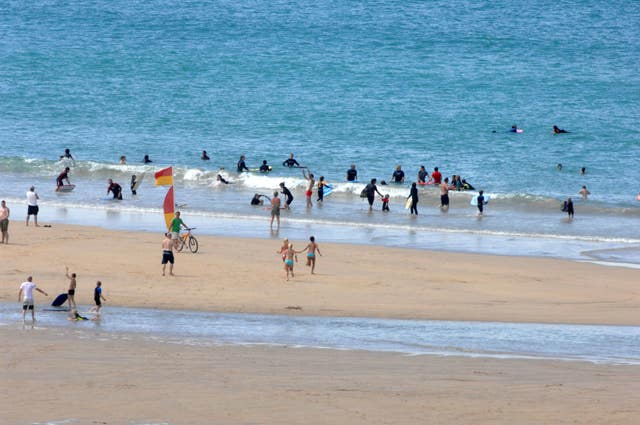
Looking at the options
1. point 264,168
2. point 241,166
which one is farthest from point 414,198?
point 241,166

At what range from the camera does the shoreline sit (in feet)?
70.3

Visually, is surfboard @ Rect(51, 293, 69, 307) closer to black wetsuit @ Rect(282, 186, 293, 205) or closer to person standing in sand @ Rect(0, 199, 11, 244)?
person standing in sand @ Rect(0, 199, 11, 244)

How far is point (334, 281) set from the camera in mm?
24125

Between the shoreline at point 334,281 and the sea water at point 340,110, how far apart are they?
3.05 meters

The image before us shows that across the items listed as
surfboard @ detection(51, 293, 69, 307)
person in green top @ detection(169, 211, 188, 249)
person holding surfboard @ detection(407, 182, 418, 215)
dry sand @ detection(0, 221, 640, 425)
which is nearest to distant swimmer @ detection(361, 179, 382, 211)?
person holding surfboard @ detection(407, 182, 418, 215)

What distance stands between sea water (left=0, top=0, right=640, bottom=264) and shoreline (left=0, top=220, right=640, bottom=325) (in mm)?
3046

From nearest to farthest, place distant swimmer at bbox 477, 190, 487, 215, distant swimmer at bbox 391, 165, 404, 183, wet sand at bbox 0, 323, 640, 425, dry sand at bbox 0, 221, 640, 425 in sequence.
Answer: wet sand at bbox 0, 323, 640, 425
dry sand at bbox 0, 221, 640, 425
distant swimmer at bbox 477, 190, 487, 215
distant swimmer at bbox 391, 165, 404, 183

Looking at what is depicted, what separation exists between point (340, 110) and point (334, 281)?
110ft

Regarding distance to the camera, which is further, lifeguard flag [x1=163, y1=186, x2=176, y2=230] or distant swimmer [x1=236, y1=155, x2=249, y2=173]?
distant swimmer [x1=236, y1=155, x2=249, y2=173]

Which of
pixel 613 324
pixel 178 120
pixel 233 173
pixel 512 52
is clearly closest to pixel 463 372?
pixel 613 324

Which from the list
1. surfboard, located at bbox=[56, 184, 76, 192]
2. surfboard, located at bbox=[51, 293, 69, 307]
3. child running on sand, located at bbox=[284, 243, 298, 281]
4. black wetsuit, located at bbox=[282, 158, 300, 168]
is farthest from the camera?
black wetsuit, located at bbox=[282, 158, 300, 168]

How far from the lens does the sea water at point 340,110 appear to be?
1416 inches

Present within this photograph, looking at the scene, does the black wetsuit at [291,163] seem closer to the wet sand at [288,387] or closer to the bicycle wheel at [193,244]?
the bicycle wheel at [193,244]

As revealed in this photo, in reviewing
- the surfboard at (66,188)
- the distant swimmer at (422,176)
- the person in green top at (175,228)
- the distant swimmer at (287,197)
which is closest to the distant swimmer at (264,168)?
the distant swimmer at (422,176)
